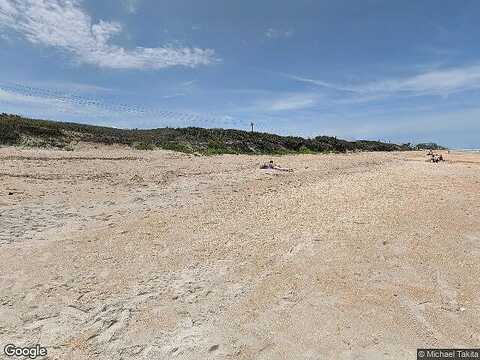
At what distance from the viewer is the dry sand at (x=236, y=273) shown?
5.85 metres

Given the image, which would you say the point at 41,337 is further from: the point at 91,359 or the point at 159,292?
the point at 159,292

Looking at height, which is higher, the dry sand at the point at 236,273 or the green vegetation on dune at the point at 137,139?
the green vegetation on dune at the point at 137,139

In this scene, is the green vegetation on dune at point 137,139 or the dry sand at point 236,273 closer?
the dry sand at point 236,273

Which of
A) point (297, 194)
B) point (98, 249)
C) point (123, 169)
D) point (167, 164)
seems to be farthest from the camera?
point (167, 164)

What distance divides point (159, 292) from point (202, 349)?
1836 mm

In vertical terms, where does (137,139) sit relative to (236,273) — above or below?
above

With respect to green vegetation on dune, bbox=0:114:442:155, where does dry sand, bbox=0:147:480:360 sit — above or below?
below

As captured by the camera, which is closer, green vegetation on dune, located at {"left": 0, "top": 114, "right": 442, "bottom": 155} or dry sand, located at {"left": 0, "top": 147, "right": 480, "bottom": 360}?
dry sand, located at {"left": 0, "top": 147, "right": 480, "bottom": 360}

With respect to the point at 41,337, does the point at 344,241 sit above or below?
above

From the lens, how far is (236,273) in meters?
8.03

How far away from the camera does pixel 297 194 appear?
15.5m

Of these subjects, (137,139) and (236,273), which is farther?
(137,139)

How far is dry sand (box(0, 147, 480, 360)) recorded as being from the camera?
19.2 feet

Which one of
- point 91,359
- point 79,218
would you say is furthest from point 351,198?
point 91,359
